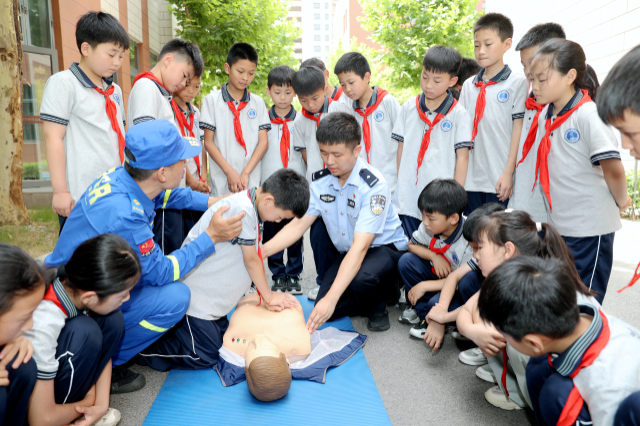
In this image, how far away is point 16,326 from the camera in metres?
1.33

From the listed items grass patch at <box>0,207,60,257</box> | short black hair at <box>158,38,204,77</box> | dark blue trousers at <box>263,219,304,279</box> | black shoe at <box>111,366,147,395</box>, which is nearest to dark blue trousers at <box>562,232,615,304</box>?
dark blue trousers at <box>263,219,304,279</box>

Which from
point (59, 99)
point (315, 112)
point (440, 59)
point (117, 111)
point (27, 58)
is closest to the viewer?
point (59, 99)

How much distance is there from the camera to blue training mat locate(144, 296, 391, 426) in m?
1.88

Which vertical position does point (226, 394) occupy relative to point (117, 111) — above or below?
below

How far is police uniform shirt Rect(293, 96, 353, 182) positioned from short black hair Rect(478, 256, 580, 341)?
2.43 m

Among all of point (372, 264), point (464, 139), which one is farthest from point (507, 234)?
point (464, 139)

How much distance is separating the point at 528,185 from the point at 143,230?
7.93 feet

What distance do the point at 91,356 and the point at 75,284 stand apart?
0.30 meters

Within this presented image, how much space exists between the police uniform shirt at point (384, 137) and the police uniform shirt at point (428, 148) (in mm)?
121

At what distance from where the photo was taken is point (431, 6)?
11711 mm

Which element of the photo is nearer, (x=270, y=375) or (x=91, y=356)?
(x=91, y=356)

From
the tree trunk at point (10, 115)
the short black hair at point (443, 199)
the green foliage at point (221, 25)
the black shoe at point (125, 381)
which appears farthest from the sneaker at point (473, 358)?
the green foliage at point (221, 25)

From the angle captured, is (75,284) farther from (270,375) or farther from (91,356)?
(270,375)

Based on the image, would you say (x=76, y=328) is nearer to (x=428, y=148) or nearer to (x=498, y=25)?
(x=428, y=148)
